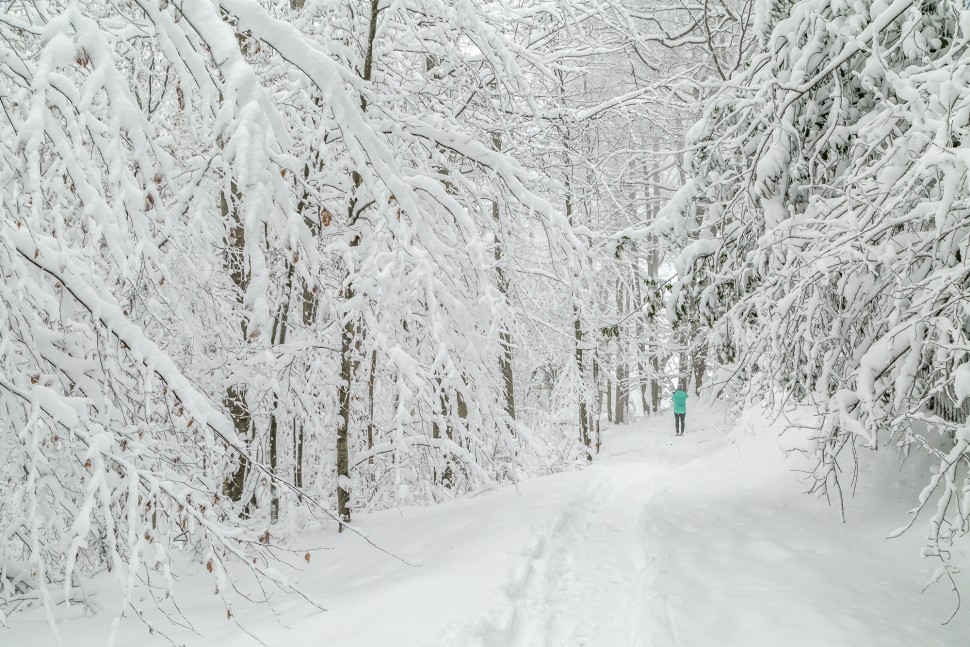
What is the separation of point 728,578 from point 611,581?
3.06 feet

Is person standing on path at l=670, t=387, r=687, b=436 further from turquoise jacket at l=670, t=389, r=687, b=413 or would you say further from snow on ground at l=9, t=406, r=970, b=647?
snow on ground at l=9, t=406, r=970, b=647

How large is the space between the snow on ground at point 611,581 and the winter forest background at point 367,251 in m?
0.42

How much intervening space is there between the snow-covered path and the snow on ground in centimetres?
2

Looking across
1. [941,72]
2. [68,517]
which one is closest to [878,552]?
[941,72]

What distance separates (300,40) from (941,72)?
3.46m

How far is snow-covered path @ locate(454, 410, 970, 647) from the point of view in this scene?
3.87 m

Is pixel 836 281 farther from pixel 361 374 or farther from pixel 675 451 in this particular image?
pixel 675 451

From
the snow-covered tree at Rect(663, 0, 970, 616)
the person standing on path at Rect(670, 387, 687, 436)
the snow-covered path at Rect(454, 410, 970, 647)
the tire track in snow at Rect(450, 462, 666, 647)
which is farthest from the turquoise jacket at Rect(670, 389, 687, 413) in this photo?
the tire track in snow at Rect(450, 462, 666, 647)

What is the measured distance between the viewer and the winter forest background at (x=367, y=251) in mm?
2479

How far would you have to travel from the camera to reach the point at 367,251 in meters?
5.59

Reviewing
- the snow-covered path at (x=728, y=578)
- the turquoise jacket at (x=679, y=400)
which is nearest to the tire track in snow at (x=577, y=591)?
the snow-covered path at (x=728, y=578)

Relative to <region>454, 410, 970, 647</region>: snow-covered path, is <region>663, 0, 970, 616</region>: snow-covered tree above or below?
above

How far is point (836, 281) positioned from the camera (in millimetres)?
4891

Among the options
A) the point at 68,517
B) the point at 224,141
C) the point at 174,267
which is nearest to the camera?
the point at 224,141
